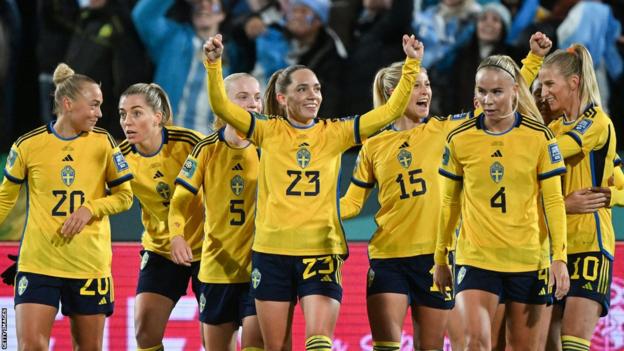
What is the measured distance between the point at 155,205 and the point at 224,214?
63 centimetres

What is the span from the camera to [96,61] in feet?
32.9

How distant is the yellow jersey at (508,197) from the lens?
5.77 metres

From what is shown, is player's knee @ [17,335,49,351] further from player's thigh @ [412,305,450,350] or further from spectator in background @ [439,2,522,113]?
spectator in background @ [439,2,522,113]

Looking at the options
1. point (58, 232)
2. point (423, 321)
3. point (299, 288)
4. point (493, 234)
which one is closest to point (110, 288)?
point (58, 232)

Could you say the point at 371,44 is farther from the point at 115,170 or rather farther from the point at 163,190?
the point at 115,170

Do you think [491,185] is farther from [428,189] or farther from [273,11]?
[273,11]

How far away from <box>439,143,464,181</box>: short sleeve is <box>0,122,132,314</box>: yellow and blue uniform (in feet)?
6.18

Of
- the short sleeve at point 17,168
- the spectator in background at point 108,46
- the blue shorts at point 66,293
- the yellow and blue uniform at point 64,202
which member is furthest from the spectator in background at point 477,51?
the short sleeve at point 17,168

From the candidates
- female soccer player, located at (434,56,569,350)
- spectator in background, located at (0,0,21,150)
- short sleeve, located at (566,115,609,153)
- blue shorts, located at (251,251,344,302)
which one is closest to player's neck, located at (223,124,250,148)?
blue shorts, located at (251,251,344,302)

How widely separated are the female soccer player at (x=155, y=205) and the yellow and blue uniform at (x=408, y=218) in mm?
1118

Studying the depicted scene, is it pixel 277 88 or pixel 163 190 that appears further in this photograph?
pixel 163 190

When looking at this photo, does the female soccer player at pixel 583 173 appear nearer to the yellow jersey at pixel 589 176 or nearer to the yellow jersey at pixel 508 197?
the yellow jersey at pixel 589 176

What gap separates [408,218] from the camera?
6.38 metres

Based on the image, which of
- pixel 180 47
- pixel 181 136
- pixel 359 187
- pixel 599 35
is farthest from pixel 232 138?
pixel 599 35
